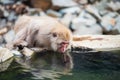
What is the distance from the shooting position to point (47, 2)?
17.3 m

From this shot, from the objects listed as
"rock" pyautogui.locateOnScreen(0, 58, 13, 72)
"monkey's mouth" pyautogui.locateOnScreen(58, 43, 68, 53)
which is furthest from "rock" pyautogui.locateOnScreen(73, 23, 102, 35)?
"rock" pyautogui.locateOnScreen(0, 58, 13, 72)

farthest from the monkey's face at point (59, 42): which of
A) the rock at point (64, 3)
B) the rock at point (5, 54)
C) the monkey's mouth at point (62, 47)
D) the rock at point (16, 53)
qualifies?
the rock at point (64, 3)

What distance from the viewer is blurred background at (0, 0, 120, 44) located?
14719mm

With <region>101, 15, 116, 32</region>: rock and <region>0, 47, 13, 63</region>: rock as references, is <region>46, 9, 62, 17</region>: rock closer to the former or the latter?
<region>101, 15, 116, 32</region>: rock

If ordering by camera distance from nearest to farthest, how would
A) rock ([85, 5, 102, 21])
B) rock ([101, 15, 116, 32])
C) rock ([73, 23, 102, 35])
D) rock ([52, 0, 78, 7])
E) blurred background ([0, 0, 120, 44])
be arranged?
rock ([73, 23, 102, 35])
rock ([101, 15, 116, 32])
blurred background ([0, 0, 120, 44])
rock ([85, 5, 102, 21])
rock ([52, 0, 78, 7])

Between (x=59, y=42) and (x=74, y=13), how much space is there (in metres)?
6.02

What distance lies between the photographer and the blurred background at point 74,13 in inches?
579

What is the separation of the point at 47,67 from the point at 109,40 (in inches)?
159

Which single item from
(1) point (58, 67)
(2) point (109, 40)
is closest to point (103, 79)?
(1) point (58, 67)

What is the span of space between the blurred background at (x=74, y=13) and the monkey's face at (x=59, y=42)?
12.0 ft

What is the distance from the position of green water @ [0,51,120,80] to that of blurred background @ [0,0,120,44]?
4.21 metres

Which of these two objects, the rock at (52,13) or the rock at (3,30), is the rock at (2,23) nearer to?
the rock at (3,30)

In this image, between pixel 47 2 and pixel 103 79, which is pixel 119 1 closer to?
pixel 47 2

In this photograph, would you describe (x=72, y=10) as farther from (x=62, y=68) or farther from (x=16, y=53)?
(x=62, y=68)
